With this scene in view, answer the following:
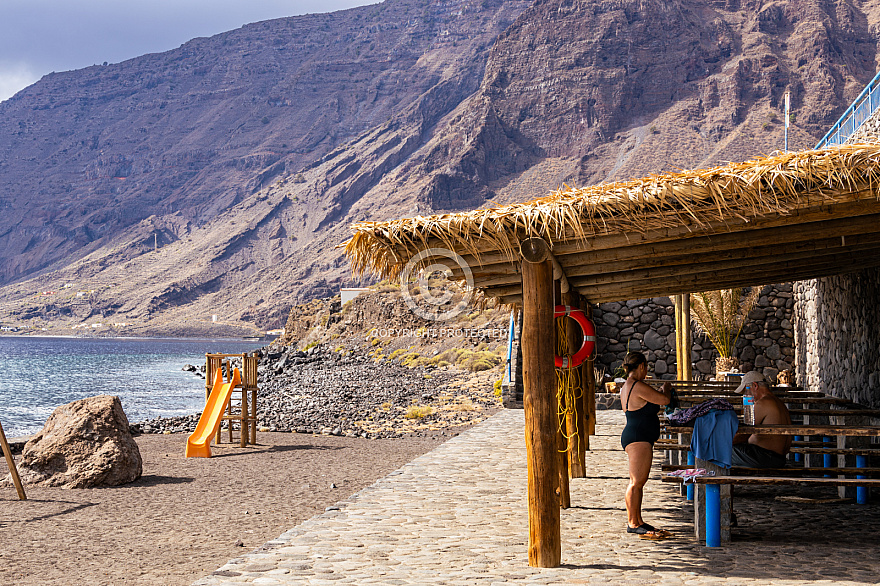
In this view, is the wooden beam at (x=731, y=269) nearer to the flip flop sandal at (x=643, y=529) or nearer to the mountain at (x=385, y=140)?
the flip flop sandal at (x=643, y=529)

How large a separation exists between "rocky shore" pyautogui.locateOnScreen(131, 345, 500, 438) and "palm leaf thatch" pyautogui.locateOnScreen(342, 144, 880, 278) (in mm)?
10191

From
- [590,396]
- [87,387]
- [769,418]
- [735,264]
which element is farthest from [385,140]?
A: [769,418]

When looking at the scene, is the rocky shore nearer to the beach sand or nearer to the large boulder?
the beach sand

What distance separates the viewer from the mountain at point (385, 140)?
98.2m

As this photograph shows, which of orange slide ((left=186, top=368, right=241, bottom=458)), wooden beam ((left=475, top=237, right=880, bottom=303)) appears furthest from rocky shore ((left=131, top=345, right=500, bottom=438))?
wooden beam ((left=475, top=237, right=880, bottom=303))

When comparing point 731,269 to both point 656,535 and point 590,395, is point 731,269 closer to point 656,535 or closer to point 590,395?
point 590,395

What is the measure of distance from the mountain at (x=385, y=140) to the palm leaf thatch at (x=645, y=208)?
61.7m

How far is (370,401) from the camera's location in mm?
21219

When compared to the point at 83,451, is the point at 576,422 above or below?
above

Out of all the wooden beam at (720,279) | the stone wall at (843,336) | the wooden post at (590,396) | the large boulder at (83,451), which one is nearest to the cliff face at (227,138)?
the stone wall at (843,336)

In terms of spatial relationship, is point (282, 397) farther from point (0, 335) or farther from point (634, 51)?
point (0, 335)

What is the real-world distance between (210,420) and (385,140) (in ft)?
422

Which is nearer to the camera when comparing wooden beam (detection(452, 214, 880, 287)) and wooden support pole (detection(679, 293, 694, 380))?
wooden beam (detection(452, 214, 880, 287))

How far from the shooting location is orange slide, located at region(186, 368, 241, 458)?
12023 millimetres
